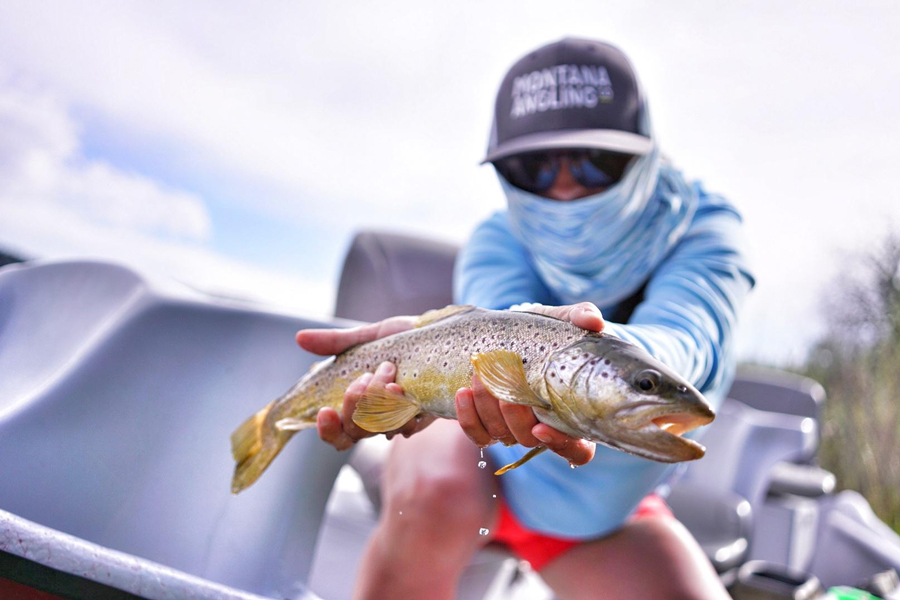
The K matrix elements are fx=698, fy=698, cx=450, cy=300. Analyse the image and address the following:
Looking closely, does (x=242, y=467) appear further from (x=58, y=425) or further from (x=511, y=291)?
(x=511, y=291)

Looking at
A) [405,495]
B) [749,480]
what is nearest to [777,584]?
[749,480]

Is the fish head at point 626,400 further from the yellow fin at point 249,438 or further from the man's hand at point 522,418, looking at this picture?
the yellow fin at point 249,438

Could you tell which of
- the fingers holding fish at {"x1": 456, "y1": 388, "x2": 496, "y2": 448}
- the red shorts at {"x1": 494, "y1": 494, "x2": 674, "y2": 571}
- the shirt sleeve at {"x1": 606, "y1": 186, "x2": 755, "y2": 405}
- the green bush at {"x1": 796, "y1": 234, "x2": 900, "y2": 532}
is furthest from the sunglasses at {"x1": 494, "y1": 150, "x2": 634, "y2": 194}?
the green bush at {"x1": 796, "y1": 234, "x2": 900, "y2": 532}

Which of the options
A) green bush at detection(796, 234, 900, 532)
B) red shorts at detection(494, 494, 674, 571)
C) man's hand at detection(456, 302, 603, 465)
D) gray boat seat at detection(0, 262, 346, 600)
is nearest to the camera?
man's hand at detection(456, 302, 603, 465)

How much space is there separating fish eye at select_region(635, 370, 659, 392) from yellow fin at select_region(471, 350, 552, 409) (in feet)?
0.30

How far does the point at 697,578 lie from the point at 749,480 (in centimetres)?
131

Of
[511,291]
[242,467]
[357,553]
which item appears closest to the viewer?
[242,467]

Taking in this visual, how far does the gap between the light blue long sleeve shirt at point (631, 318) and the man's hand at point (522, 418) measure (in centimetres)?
21

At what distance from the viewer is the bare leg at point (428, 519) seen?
0.94m

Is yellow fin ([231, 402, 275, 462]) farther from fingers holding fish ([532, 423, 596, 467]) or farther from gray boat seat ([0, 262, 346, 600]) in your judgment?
fingers holding fish ([532, 423, 596, 467])

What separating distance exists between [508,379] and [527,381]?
1cm

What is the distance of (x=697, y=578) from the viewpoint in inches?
39.3

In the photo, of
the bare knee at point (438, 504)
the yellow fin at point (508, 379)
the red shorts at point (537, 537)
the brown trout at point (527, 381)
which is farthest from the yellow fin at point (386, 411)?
the red shorts at point (537, 537)

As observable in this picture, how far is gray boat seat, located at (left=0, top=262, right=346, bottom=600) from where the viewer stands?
2.85 ft
